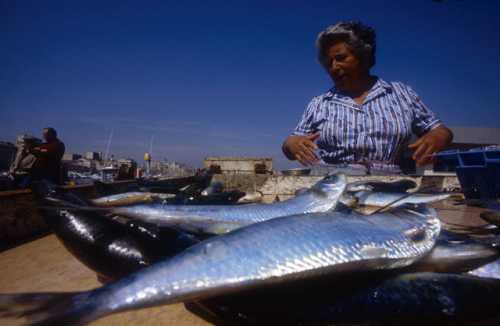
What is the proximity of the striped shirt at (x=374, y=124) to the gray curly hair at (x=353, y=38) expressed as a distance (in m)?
0.38

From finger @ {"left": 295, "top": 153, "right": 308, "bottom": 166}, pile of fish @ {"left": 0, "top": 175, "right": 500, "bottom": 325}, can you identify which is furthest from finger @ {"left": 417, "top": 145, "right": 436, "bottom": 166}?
pile of fish @ {"left": 0, "top": 175, "right": 500, "bottom": 325}

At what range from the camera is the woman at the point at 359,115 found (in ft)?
9.17

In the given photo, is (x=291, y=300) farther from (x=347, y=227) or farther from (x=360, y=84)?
(x=360, y=84)

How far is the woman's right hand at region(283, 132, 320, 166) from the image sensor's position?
111 inches

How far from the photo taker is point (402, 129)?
2.78 m

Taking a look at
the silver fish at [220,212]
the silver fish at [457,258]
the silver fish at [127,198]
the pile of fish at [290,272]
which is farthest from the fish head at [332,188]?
the silver fish at [127,198]

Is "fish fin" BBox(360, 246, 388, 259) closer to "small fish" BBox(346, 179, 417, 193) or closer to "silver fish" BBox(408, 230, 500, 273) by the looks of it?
"silver fish" BBox(408, 230, 500, 273)

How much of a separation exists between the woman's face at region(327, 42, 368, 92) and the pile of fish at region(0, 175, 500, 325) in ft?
7.02

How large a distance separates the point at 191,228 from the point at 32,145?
7.06 metres

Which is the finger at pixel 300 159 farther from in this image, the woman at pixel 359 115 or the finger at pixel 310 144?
the finger at pixel 310 144

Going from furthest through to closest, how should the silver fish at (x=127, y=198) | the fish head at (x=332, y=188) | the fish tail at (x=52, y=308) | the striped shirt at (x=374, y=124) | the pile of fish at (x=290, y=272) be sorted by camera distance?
the striped shirt at (x=374, y=124)
the silver fish at (x=127, y=198)
the fish head at (x=332, y=188)
the pile of fish at (x=290, y=272)
the fish tail at (x=52, y=308)

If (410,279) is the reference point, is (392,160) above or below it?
→ above

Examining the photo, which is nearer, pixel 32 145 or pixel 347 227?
pixel 347 227

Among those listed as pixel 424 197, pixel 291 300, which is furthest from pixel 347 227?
pixel 424 197
